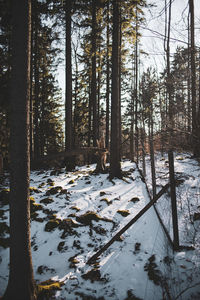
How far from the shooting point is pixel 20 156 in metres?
2.20

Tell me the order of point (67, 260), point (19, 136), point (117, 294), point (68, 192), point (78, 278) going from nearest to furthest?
1. point (19, 136)
2. point (117, 294)
3. point (78, 278)
4. point (67, 260)
5. point (68, 192)

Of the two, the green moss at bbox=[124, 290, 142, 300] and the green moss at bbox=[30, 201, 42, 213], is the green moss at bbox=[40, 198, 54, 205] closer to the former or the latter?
the green moss at bbox=[30, 201, 42, 213]

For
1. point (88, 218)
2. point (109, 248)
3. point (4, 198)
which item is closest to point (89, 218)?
point (88, 218)

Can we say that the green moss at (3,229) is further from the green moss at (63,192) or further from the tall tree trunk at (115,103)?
the tall tree trunk at (115,103)

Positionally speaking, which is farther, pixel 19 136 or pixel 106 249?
pixel 106 249

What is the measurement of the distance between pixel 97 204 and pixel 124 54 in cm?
1135

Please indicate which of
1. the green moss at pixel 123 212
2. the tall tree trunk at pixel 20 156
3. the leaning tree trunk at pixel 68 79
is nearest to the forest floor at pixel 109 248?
the green moss at pixel 123 212

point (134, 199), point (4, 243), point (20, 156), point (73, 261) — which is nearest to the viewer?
point (20, 156)

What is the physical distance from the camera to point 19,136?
2178 mm

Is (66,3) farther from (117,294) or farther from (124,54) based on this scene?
(117,294)

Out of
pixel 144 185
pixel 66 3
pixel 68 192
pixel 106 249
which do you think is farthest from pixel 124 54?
pixel 106 249

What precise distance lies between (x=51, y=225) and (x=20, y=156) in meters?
2.69

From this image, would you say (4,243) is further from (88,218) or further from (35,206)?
(88,218)

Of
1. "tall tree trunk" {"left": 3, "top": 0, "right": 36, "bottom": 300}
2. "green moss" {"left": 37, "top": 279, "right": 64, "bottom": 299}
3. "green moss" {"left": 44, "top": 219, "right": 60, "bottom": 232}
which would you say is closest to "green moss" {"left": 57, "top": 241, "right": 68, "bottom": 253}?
"green moss" {"left": 44, "top": 219, "right": 60, "bottom": 232}
